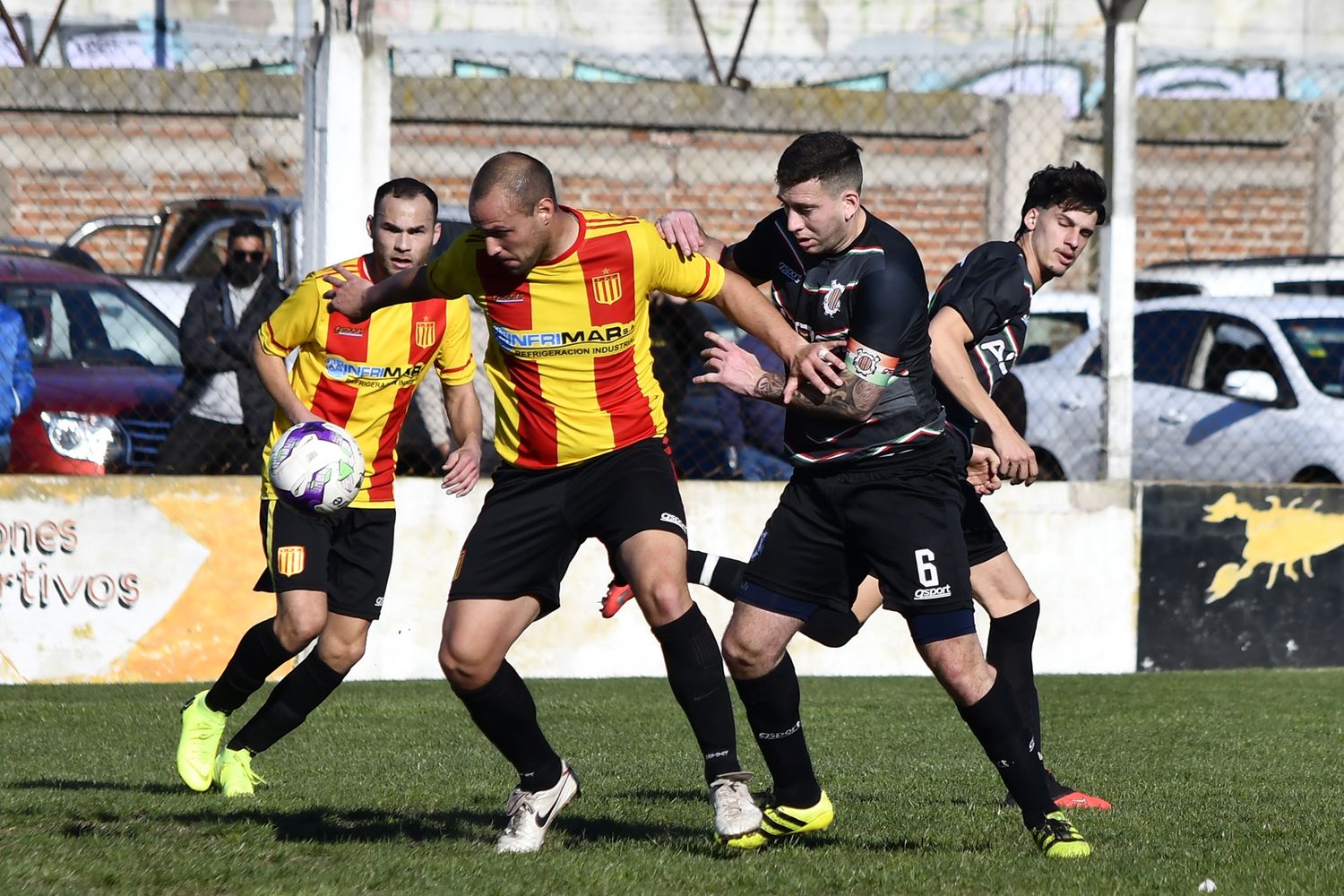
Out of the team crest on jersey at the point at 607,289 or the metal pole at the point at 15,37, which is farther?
the metal pole at the point at 15,37

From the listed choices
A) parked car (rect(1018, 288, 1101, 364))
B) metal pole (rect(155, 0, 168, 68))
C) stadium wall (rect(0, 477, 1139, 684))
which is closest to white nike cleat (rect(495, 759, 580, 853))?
stadium wall (rect(0, 477, 1139, 684))

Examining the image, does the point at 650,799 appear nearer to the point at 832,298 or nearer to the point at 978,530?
the point at 978,530

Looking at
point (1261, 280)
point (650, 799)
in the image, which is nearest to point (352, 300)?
point (650, 799)

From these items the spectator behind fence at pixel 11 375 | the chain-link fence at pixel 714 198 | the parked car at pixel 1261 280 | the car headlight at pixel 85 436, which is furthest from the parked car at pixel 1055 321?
the spectator behind fence at pixel 11 375

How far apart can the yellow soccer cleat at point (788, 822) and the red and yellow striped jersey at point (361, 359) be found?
86.0 inches

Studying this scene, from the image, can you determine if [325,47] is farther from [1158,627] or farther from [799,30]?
[799,30]

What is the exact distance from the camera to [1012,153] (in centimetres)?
1797

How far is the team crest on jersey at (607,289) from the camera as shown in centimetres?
549

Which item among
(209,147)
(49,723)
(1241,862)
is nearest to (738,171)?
(209,147)

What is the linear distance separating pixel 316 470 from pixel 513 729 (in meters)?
1.18

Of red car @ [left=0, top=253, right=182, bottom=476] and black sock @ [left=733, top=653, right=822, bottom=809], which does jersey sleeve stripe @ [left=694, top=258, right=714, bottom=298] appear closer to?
black sock @ [left=733, top=653, right=822, bottom=809]

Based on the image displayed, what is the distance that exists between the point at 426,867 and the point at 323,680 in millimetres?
1793

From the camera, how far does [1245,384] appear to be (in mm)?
12305

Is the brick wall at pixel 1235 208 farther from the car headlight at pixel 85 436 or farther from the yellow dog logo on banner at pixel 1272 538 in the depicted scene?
the car headlight at pixel 85 436
